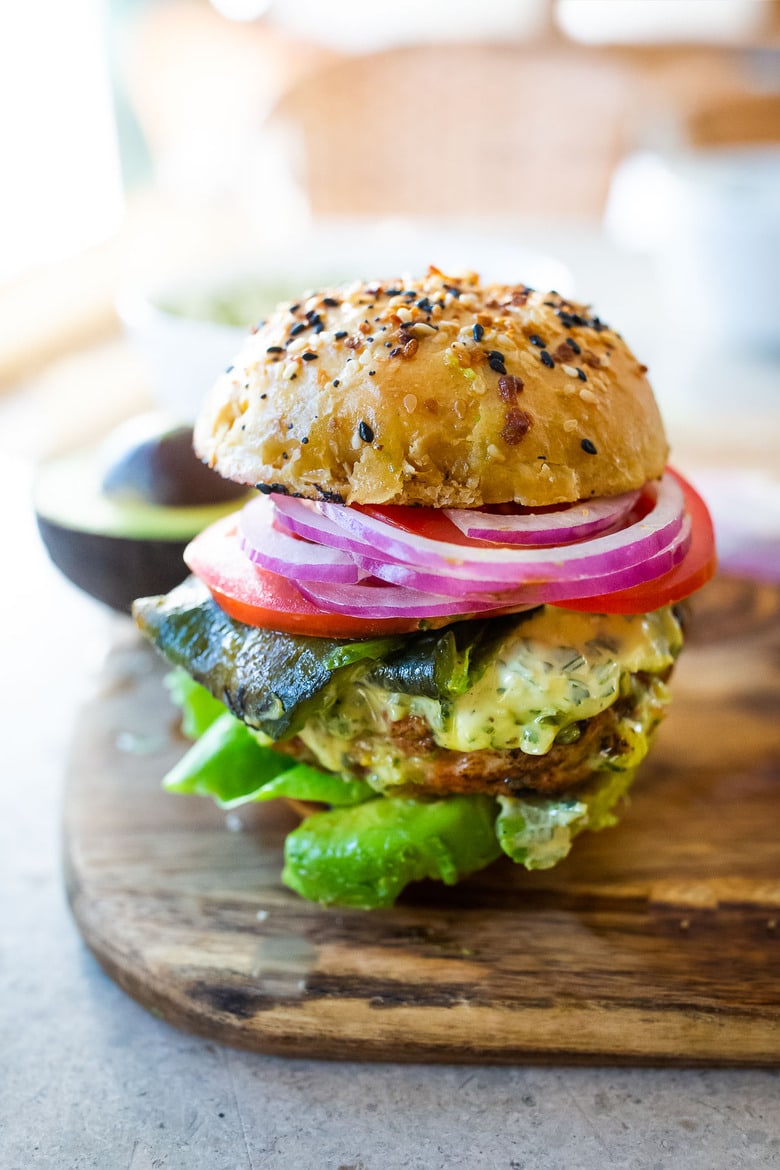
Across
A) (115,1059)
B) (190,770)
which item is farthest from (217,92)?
(115,1059)

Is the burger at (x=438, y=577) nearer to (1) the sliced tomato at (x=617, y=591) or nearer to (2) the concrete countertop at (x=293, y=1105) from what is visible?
(1) the sliced tomato at (x=617, y=591)

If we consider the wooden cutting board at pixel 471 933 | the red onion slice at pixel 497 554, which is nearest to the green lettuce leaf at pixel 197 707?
the wooden cutting board at pixel 471 933

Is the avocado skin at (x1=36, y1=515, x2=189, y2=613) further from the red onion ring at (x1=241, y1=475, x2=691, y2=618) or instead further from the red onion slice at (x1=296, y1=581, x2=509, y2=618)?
the red onion slice at (x1=296, y1=581, x2=509, y2=618)

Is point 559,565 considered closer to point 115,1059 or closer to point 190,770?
point 190,770

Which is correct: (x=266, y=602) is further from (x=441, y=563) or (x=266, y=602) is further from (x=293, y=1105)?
(x=293, y=1105)

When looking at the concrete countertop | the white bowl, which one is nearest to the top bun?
the concrete countertop

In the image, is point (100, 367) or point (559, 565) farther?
point (100, 367)

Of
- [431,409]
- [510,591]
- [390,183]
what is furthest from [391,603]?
[390,183]
